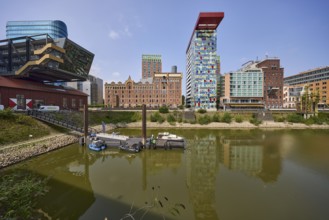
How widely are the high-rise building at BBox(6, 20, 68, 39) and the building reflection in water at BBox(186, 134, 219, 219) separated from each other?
121m

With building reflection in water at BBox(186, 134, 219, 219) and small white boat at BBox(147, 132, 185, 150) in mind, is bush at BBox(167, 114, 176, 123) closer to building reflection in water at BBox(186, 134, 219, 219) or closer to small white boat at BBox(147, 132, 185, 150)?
small white boat at BBox(147, 132, 185, 150)

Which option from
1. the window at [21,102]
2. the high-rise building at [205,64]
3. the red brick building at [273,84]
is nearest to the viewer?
the window at [21,102]

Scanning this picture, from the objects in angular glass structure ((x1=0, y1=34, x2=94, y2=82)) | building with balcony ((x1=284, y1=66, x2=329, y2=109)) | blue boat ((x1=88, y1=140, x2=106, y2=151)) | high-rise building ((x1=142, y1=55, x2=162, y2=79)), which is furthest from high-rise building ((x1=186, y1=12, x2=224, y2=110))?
high-rise building ((x1=142, y1=55, x2=162, y2=79))

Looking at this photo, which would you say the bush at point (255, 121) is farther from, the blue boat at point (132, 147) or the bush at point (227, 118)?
the blue boat at point (132, 147)

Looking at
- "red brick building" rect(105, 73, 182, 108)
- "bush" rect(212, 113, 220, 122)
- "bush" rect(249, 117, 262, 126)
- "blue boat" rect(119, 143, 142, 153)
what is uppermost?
"red brick building" rect(105, 73, 182, 108)

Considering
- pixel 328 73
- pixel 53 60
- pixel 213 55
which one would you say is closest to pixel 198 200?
pixel 53 60

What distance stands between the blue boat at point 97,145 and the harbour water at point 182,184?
0.92 metres

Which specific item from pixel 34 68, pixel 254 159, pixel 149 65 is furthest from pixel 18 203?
pixel 149 65

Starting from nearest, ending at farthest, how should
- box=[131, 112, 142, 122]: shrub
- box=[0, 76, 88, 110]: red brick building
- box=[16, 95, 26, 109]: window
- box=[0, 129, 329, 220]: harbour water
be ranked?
1. box=[0, 129, 329, 220]: harbour water
2. box=[0, 76, 88, 110]: red brick building
3. box=[16, 95, 26, 109]: window
4. box=[131, 112, 142, 122]: shrub

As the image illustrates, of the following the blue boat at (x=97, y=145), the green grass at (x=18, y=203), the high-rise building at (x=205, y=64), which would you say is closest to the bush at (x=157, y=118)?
the blue boat at (x=97, y=145)

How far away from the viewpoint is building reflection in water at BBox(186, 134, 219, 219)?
10945 mm

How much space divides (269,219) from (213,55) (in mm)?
78520

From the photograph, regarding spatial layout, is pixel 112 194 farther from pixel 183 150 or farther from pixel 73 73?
pixel 73 73

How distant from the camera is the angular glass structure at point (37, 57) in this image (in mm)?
36888
